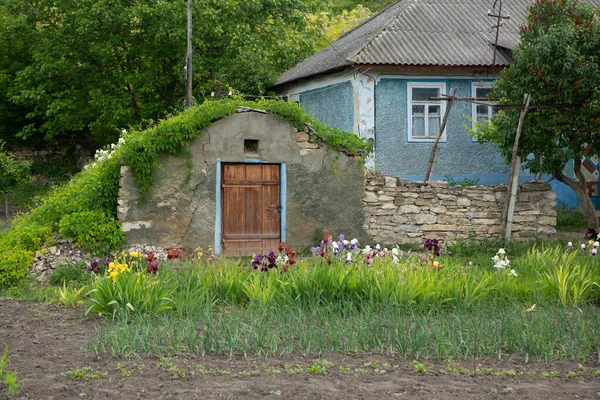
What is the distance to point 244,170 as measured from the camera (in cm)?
1302

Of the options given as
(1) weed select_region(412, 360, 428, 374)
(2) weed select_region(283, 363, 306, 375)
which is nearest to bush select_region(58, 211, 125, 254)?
(2) weed select_region(283, 363, 306, 375)

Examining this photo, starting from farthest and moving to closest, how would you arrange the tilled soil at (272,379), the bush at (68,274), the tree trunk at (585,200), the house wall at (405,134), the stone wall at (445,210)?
the house wall at (405,134) < the tree trunk at (585,200) < the stone wall at (445,210) < the bush at (68,274) < the tilled soil at (272,379)

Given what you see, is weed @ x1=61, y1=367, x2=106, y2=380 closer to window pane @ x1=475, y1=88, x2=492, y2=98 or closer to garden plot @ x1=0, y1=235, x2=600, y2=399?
garden plot @ x1=0, y1=235, x2=600, y2=399

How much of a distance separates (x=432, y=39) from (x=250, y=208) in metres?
8.20

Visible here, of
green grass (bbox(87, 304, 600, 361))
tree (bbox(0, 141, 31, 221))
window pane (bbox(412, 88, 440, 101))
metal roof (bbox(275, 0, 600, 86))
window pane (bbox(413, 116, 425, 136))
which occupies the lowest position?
green grass (bbox(87, 304, 600, 361))

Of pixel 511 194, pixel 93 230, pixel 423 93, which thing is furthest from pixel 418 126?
pixel 93 230

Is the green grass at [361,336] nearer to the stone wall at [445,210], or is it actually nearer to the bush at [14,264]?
the bush at [14,264]

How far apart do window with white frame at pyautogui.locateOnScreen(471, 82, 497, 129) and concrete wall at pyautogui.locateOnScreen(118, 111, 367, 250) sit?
21.6ft

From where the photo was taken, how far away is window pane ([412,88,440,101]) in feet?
61.3

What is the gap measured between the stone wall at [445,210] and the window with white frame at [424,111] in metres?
4.72

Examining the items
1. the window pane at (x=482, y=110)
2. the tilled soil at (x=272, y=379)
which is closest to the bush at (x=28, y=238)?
the tilled soil at (x=272, y=379)

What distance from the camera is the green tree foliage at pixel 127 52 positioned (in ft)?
69.4

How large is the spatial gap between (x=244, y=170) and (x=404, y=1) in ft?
35.3

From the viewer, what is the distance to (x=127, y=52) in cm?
2181
